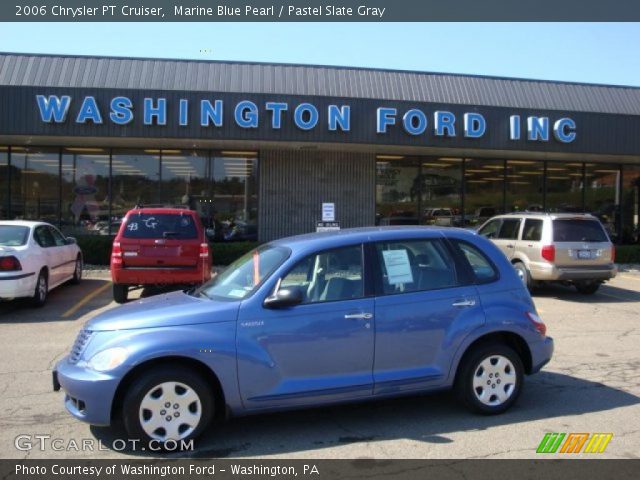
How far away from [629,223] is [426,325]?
19.4 m

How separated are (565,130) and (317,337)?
14.9 meters

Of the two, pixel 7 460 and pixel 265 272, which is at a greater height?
pixel 265 272

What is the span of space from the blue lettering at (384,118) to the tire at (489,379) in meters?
11.3

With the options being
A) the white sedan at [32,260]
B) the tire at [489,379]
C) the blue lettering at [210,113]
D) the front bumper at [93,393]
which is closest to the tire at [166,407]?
the front bumper at [93,393]

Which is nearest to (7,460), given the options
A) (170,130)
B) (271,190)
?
(170,130)

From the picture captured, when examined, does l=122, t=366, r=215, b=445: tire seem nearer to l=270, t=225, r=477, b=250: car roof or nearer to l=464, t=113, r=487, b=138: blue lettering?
l=270, t=225, r=477, b=250: car roof

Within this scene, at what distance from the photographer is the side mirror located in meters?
4.57

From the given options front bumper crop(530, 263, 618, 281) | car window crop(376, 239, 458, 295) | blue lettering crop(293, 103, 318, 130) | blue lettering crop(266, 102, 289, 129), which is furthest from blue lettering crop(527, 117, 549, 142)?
car window crop(376, 239, 458, 295)

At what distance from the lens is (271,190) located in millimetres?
18047

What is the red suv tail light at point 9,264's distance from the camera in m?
9.42

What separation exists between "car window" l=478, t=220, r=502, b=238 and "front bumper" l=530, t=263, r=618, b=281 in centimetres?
185

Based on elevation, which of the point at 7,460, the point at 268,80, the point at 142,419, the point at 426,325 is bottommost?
the point at 7,460

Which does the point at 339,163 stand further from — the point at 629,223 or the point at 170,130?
the point at 629,223

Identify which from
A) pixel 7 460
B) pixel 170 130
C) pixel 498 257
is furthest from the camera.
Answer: pixel 170 130
